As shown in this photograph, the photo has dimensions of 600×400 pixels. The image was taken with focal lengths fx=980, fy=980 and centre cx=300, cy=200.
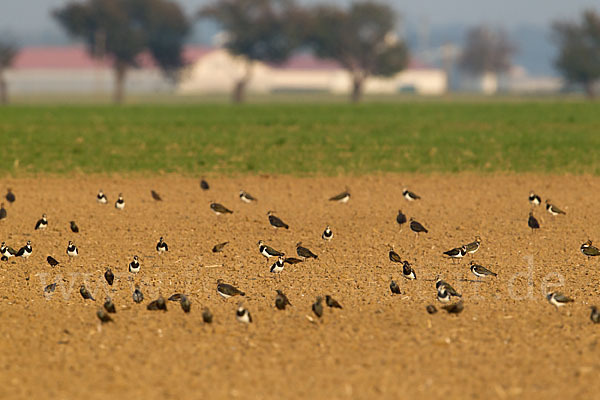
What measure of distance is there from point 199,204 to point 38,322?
1348 centimetres

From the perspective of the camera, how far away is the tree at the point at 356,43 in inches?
4958

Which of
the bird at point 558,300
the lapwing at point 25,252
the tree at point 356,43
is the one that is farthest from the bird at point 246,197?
the tree at point 356,43

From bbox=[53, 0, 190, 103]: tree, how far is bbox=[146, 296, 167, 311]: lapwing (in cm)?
10779

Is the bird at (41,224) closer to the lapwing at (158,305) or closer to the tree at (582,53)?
the lapwing at (158,305)

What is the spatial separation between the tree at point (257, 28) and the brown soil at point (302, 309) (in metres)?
98.2

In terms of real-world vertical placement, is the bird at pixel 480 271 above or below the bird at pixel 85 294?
above

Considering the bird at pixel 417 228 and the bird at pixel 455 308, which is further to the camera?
the bird at pixel 417 228

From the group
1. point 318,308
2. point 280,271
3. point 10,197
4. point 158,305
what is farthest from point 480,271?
point 10,197

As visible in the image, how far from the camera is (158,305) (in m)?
15.0

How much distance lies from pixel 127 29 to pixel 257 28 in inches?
637

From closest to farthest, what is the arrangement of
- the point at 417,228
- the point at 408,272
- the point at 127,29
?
the point at 408,272 < the point at 417,228 < the point at 127,29

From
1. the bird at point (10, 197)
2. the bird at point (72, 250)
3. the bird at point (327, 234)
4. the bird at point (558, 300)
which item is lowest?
the bird at point (10, 197)

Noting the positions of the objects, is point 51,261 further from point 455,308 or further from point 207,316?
point 455,308

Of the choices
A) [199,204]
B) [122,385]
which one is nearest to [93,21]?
[199,204]
